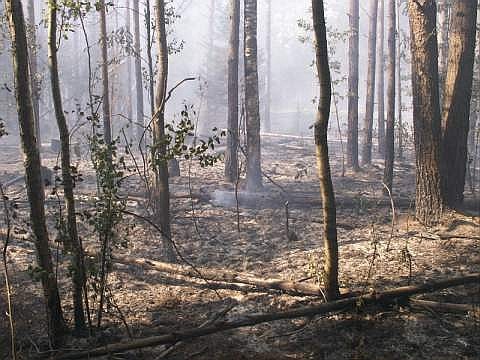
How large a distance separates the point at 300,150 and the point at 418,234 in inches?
643

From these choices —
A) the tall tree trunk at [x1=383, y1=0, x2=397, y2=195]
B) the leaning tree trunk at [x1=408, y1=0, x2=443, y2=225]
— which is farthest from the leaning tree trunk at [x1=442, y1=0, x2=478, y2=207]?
the tall tree trunk at [x1=383, y1=0, x2=397, y2=195]

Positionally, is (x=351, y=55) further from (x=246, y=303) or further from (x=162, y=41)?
(x=246, y=303)

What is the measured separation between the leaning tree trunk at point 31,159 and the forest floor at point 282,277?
1.48ft

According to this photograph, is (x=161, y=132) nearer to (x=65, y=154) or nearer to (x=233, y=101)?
(x=65, y=154)

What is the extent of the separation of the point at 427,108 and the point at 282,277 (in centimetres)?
465

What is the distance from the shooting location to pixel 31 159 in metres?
5.39

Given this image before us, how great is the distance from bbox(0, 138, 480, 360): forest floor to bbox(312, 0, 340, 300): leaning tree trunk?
383mm

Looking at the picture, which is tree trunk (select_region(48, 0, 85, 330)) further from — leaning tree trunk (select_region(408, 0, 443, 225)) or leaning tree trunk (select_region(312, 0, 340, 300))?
leaning tree trunk (select_region(408, 0, 443, 225))

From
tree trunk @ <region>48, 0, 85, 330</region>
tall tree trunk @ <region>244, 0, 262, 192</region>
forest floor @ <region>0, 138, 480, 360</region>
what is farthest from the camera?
tall tree trunk @ <region>244, 0, 262, 192</region>

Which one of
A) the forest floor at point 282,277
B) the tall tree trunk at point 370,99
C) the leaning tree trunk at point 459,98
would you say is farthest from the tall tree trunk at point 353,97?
the leaning tree trunk at point 459,98

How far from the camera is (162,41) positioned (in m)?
9.12

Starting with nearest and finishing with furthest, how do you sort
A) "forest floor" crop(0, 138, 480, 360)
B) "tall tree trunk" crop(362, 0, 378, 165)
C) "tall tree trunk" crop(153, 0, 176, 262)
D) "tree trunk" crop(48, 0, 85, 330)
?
"forest floor" crop(0, 138, 480, 360) < "tree trunk" crop(48, 0, 85, 330) < "tall tree trunk" crop(153, 0, 176, 262) < "tall tree trunk" crop(362, 0, 378, 165)

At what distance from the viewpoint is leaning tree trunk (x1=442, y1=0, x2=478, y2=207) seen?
965cm

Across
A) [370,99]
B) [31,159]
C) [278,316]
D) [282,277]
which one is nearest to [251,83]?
[282,277]
